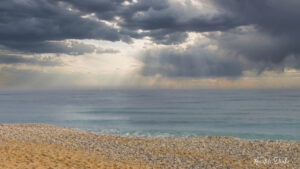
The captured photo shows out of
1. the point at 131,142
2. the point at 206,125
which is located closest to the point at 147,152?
the point at 131,142

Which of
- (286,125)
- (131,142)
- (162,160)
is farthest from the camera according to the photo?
(286,125)

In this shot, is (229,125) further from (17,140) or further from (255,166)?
(17,140)

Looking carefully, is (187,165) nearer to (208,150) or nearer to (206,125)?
(208,150)

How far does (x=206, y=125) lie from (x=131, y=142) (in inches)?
936

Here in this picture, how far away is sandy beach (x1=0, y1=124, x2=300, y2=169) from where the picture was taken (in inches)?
495

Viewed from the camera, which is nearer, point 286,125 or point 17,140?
point 17,140

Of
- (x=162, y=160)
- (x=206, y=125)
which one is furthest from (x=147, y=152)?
(x=206, y=125)

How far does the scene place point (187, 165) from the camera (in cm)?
1310

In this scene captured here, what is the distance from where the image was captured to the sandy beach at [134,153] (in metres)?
12.6

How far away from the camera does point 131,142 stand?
1898cm

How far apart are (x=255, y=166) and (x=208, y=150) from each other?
3.98m

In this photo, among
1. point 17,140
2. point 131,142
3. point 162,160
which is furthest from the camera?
point 131,142

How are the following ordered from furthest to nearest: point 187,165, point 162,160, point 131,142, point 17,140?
point 131,142
point 17,140
point 162,160
point 187,165

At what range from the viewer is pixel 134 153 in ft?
51.6
